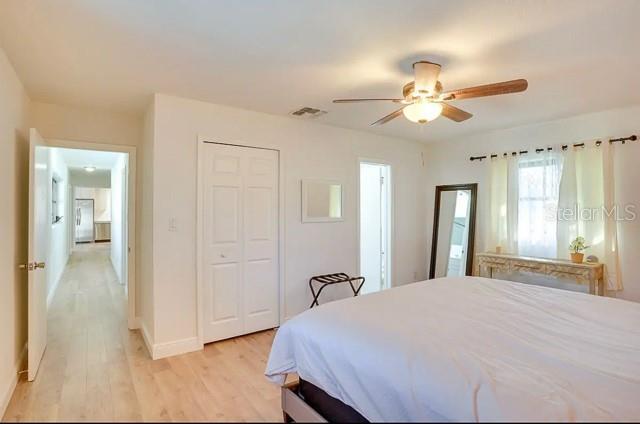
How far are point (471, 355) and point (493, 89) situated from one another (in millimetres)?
1550

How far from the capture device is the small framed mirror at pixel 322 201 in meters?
3.83

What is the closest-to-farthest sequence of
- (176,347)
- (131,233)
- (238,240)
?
(176,347) < (238,240) < (131,233)

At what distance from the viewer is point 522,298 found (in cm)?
237

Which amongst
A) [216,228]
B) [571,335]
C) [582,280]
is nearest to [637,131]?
[582,280]

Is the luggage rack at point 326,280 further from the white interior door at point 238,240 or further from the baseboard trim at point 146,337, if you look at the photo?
the baseboard trim at point 146,337

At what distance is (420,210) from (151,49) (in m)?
3.97

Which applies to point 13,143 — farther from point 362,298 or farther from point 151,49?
point 362,298

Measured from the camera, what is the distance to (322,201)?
3.96 metres

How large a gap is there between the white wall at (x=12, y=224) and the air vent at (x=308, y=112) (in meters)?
2.21

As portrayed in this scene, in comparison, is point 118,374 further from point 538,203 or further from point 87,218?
point 538,203

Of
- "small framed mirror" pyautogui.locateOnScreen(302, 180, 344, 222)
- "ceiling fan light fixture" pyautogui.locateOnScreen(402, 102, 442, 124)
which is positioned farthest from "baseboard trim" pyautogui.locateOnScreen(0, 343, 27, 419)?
"ceiling fan light fixture" pyautogui.locateOnScreen(402, 102, 442, 124)

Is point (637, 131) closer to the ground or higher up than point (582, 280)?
higher up

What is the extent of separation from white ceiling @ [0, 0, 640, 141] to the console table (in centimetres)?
158

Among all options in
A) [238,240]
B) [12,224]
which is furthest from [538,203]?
[12,224]
